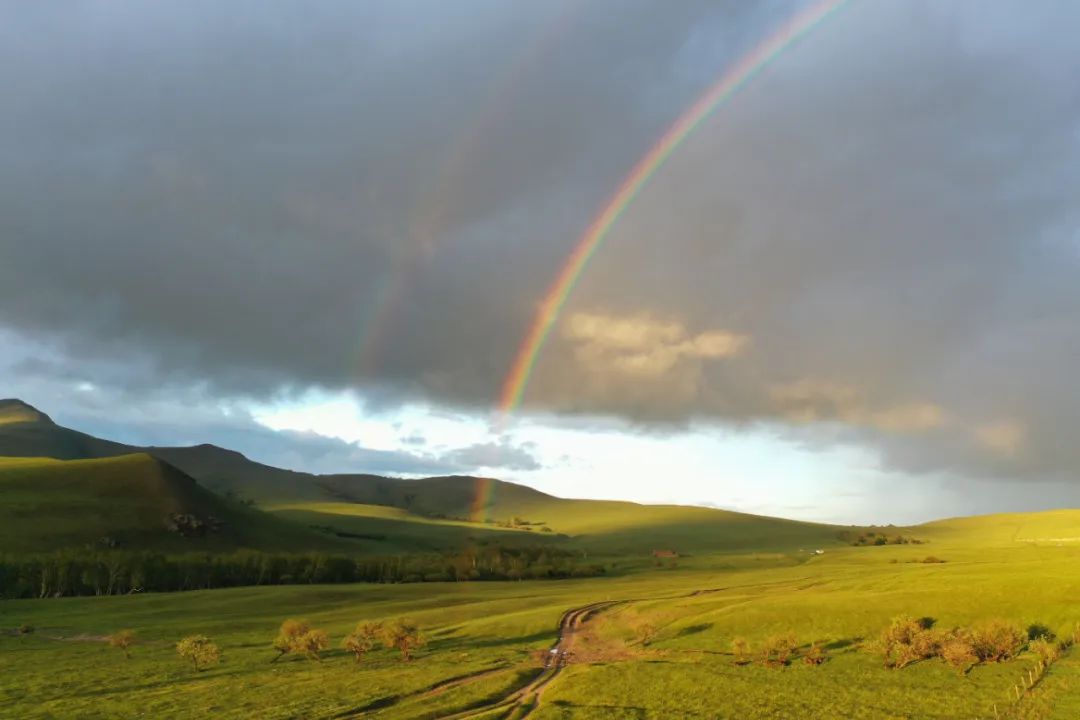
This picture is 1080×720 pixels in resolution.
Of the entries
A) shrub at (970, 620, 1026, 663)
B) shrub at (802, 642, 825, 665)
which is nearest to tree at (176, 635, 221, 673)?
shrub at (802, 642, 825, 665)

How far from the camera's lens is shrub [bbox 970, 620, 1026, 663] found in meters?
53.0

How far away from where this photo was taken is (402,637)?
57.3 metres

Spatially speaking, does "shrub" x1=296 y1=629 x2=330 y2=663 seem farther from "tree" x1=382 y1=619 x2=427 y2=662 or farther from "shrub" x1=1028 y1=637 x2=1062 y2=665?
"shrub" x1=1028 y1=637 x2=1062 y2=665

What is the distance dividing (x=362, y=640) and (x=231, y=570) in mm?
93020

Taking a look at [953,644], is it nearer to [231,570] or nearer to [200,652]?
[200,652]

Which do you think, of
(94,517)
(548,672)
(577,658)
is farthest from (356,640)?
(94,517)

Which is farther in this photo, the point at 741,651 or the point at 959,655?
the point at 741,651

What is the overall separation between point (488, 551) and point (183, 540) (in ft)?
253

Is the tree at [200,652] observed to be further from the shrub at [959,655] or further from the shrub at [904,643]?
the shrub at [959,655]

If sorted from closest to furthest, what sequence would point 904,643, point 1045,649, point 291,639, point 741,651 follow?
1. point 1045,649
2. point 741,651
3. point 291,639
4. point 904,643

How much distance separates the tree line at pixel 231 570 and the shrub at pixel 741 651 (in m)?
95.1

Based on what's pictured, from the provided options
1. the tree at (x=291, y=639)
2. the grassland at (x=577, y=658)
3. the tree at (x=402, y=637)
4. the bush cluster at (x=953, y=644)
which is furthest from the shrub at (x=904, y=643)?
the tree at (x=291, y=639)

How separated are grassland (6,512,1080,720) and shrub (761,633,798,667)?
1.48m

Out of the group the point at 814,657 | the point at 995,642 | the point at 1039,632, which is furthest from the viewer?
the point at 1039,632
